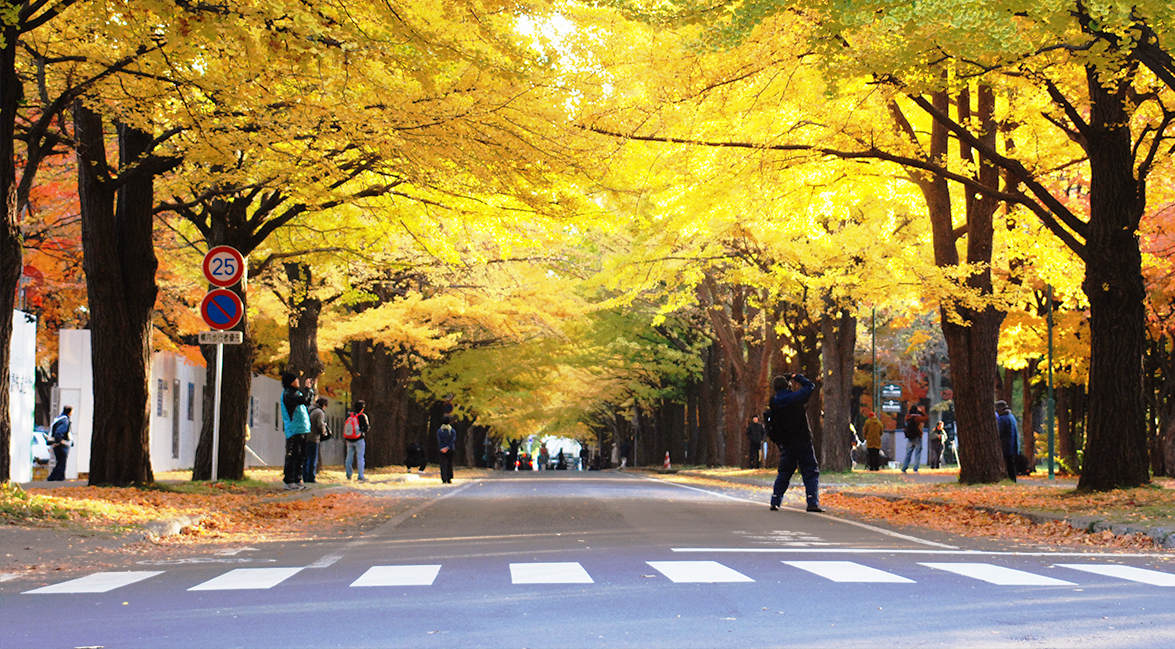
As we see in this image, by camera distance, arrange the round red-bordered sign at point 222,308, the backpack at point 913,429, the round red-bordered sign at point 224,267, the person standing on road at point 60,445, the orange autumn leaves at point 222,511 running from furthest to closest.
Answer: the backpack at point 913,429 → the person standing on road at point 60,445 → the round red-bordered sign at point 224,267 → the round red-bordered sign at point 222,308 → the orange autumn leaves at point 222,511

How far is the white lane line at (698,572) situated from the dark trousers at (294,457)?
12199 millimetres

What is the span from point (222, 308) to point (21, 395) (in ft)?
18.8

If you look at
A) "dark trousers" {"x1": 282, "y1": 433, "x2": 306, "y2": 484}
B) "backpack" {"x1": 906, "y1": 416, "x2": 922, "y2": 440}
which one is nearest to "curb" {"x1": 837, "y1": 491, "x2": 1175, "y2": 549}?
"dark trousers" {"x1": 282, "y1": 433, "x2": 306, "y2": 484}

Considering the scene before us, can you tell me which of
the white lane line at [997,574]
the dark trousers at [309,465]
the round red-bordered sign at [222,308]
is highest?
the round red-bordered sign at [222,308]

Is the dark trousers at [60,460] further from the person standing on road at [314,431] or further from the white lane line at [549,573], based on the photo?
the white lane line at [549,573]

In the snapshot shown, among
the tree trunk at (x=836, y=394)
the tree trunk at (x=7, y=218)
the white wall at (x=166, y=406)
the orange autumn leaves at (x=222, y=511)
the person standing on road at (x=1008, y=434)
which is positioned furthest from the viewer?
the tree trunk at (x=836, y=394)

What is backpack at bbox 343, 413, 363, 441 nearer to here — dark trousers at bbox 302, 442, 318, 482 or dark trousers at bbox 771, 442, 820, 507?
dark trousers at bbox 302, 442, 318, 482

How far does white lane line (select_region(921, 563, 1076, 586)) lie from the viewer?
8.79 metres

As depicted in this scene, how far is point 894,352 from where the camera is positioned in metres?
65.1

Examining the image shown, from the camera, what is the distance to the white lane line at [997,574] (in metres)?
8.79

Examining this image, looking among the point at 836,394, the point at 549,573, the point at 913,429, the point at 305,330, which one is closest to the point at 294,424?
the point at 305,330

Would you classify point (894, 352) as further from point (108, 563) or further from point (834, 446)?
point (108, 563)

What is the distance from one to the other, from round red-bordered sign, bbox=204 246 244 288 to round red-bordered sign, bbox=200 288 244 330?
19 cm

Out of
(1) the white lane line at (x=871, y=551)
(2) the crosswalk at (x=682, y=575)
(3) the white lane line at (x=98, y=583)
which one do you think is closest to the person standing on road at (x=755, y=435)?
(1) the white lane line at (x=871, y=551)
